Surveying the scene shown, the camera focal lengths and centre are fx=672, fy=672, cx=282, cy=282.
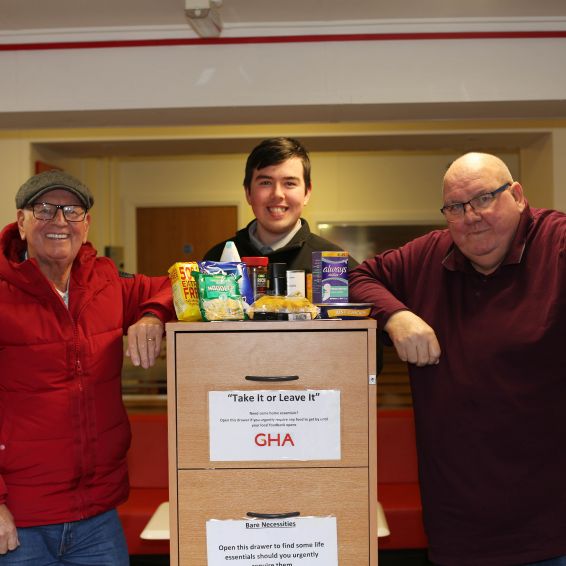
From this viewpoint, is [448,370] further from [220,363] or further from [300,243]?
[300,243]

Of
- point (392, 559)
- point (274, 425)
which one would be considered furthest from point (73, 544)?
point (392, 559)

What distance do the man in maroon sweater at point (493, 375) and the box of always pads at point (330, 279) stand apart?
0.41 feet

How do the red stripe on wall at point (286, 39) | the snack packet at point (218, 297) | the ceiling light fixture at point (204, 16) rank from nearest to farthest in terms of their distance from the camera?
1. the snack packet at point (218, 297)
2. the ceiling light fixture at point (204, 16)
3. the red stripe on wall at point (286, 39)

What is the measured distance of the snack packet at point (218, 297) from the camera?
1533mm

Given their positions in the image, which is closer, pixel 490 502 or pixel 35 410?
pixel 490 502

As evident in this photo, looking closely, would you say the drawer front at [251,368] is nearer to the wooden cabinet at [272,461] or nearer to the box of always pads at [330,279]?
the wooden cabinet at [272,461]

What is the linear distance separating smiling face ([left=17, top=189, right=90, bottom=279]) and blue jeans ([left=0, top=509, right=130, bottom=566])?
0.70m

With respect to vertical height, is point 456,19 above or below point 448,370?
above

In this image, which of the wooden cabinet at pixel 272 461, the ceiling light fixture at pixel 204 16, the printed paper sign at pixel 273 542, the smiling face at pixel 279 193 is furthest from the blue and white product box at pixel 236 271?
the ceiling light fixture at pixel 204 16

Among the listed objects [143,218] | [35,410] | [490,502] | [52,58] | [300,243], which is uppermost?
[52,58]

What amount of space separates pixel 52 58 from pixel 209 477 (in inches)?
117

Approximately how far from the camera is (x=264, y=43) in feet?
12.1

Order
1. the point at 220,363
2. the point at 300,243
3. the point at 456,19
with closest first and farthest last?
1. the point at 220,363
2. the point at 300,243
3. the point at 456,19

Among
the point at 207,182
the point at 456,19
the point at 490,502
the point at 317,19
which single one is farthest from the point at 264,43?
the point at 207,182
